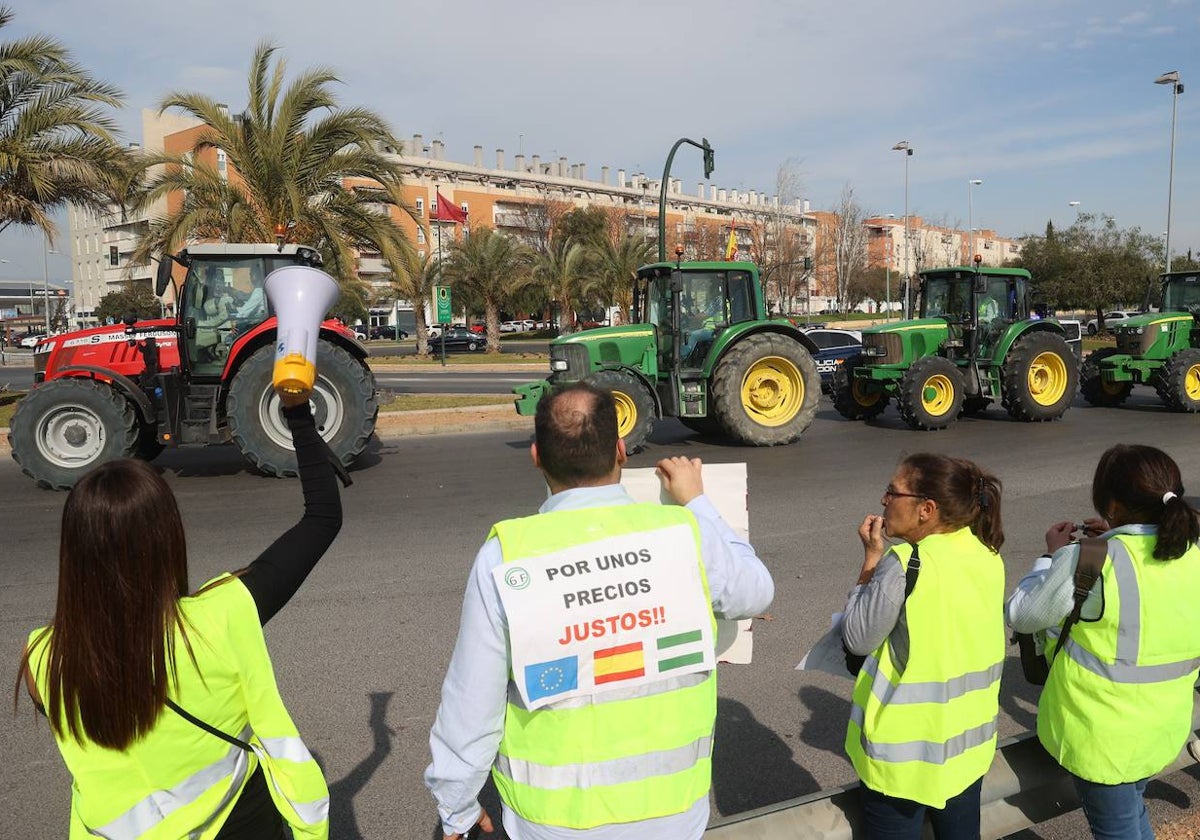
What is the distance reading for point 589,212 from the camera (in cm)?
5594

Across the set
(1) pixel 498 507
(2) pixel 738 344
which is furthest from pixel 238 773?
(2) pixel 738 344

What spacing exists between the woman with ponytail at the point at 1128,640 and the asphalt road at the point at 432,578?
2.68 ft

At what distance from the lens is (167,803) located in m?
1.81

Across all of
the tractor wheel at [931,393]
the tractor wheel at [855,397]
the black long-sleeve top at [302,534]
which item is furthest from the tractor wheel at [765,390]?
the black long-sleeve top at [302,534]

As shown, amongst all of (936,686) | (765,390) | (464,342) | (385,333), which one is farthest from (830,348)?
(385,333)

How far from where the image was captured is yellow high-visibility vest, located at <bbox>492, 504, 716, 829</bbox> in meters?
1.78

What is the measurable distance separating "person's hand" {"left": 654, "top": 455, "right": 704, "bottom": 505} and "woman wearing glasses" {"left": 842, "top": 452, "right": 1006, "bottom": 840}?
0.59 metres

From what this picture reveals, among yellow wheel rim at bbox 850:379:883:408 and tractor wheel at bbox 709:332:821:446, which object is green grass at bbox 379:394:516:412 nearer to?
tractor wheel at bbox 709:332:821:446

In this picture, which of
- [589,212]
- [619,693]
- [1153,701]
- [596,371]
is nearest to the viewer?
[619,693]

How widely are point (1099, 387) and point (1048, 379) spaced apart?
3.08m

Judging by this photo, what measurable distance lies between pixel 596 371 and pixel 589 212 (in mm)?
46295

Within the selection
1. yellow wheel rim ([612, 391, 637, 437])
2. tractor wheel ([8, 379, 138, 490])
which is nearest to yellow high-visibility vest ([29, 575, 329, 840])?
tractor wheel ([8, 379, 138, 490])

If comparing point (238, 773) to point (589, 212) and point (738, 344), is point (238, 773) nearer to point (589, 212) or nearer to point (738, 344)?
point (738, 344)

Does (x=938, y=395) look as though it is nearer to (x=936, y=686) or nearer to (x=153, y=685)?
(x=936, y=686)
